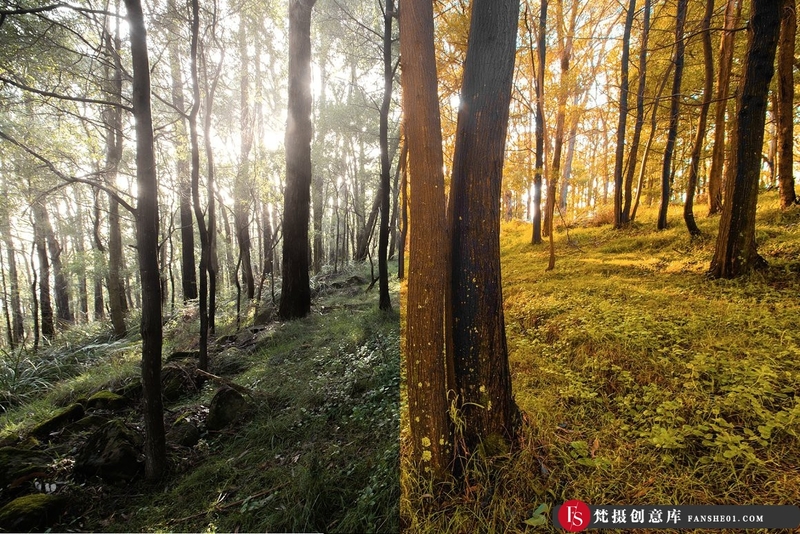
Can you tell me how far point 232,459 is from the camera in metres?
2.87

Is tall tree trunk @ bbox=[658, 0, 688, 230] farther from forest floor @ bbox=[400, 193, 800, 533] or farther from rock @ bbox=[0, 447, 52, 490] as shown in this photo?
rock @ bbox=[0, 447, 52, 490]

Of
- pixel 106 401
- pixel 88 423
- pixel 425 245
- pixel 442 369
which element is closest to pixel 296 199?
pixel 106 401

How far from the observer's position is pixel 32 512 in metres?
2.35

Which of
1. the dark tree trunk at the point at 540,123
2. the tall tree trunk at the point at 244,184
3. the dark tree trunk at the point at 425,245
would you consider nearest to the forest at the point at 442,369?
the dark tree trunk at the point at 425,245

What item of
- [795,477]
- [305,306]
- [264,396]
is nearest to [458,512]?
[795,477]

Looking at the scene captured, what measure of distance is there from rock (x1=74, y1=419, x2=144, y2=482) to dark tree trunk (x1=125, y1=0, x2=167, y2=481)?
165 millimetres

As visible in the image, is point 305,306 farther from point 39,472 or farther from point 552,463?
point 552,463

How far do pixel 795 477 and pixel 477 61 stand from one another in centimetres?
313

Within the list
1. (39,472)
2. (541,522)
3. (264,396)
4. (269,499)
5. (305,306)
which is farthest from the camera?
(305,306)

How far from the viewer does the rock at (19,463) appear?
2746 mm

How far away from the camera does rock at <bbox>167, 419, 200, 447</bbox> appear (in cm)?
326

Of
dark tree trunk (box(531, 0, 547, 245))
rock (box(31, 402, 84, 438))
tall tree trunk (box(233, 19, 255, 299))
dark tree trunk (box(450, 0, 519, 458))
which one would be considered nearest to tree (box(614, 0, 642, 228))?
dark tree trunk (box(531, 0, 547, 245))

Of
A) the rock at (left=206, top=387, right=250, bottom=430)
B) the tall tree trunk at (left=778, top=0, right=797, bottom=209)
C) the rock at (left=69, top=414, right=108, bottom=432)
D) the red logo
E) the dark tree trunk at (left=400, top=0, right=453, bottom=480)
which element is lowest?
the rock at (left=69, top=414, right=108, bottom=432)

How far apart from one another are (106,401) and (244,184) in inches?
207
